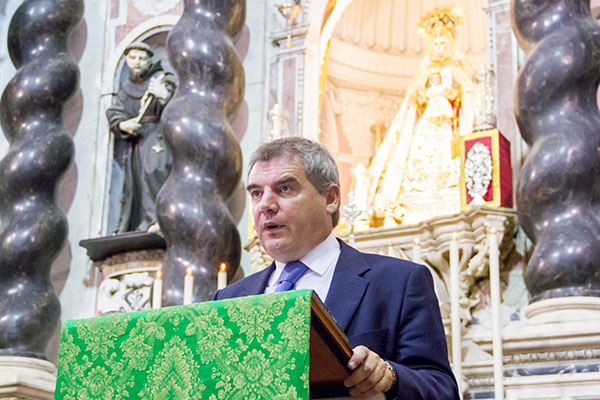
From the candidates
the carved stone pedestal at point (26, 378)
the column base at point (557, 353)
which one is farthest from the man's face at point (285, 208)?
the carved stone pedestal at point (26, 378)

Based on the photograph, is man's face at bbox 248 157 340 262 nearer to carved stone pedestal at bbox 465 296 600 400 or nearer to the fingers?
the fingers

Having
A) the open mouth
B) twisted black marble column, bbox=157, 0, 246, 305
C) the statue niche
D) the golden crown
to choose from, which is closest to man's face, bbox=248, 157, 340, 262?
the open mouth

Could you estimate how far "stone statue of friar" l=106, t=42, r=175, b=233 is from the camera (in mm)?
7230

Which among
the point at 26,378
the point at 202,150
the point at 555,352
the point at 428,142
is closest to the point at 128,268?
the point at 202,150

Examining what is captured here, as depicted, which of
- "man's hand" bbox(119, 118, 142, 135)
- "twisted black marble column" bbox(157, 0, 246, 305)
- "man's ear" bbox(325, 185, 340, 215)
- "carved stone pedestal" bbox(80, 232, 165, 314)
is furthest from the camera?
"man's hand" bbox(119, 118, 142, 135)

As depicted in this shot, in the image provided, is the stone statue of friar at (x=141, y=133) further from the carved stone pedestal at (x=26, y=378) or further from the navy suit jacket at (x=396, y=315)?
the navy suit jacket at (x=396, y=315)

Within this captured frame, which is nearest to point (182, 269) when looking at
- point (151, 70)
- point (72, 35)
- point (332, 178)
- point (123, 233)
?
point (123, 233)

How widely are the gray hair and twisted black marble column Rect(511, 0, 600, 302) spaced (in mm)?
2817

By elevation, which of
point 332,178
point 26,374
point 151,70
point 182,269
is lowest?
point 332,178

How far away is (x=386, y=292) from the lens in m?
2.29

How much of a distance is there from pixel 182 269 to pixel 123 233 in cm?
97

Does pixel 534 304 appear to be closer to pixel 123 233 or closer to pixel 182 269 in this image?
pixel 182 269

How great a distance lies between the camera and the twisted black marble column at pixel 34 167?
6.81 metres

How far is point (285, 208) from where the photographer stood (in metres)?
2.36
